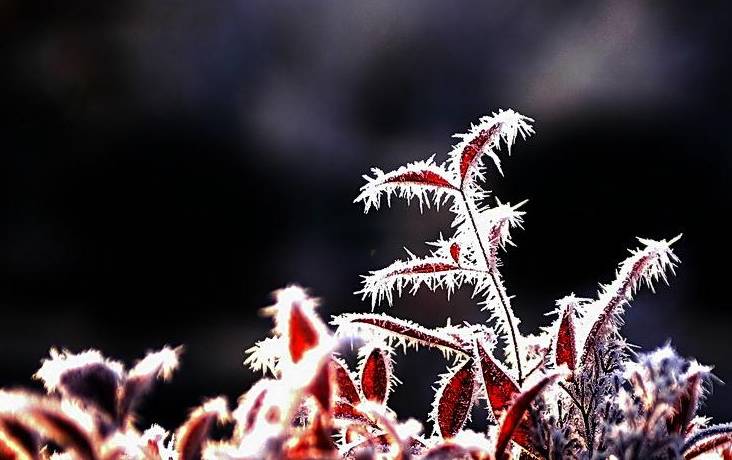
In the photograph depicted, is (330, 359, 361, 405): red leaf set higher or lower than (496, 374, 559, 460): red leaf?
higher

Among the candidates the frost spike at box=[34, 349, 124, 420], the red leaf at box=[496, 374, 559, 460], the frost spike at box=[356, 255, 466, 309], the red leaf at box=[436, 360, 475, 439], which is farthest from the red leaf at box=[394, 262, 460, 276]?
the frost spike at box=[34, 349, 124, 420]

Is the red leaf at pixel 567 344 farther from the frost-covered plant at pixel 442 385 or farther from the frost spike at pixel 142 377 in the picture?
the frost spike at pixel 142 377

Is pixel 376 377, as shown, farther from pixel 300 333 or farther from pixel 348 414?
pixel 300 333

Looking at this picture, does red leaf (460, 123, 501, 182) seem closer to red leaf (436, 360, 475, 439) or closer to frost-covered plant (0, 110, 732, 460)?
frost-covered plant (0, 110, 732, 460)

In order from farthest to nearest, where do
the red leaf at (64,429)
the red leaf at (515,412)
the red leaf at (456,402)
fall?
the red leaf at (456,402)
the red leaf at (515,412)
the red leaf at (64,429)

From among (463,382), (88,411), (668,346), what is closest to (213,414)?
(88,411)

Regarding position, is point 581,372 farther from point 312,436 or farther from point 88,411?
point 88,411

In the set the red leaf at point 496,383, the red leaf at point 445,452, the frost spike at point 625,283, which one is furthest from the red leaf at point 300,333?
the frost spike at point 625,283

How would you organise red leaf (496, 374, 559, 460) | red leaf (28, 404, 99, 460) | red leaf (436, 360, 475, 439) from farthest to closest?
red leaf (436, 360, 475, 439)
red leaf (496, 374, 559, 460)
red leaf (28, 404, 99, 460)
